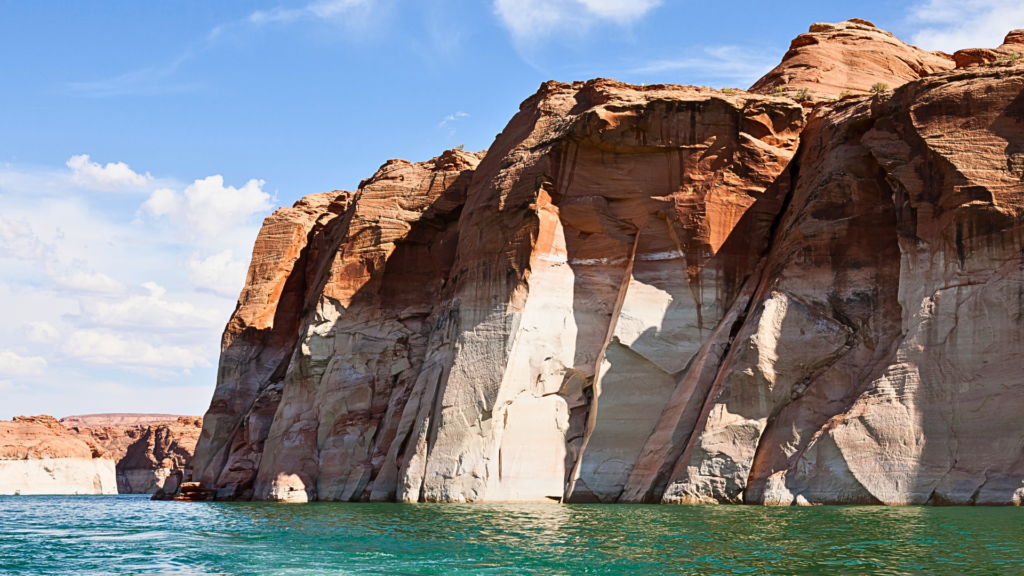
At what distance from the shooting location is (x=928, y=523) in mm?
20031

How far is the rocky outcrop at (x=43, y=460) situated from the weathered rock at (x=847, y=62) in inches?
3271

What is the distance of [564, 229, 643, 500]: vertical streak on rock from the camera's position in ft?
107

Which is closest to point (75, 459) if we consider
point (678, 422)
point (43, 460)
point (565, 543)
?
point (43, 460)

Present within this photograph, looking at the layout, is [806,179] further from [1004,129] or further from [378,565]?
[378,565]

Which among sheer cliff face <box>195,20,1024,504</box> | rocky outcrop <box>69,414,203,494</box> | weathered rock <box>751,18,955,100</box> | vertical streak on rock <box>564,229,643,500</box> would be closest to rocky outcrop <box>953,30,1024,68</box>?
weathered rock <box>751,18,955,100</box>

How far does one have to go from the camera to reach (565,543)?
742 inches

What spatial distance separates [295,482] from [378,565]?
86.3ft

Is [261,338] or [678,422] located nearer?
[678,422]

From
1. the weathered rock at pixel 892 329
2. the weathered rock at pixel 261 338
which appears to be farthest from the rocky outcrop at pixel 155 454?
the weathered rock at pixel 892 329

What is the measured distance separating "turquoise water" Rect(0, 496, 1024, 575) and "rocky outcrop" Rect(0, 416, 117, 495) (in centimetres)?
7729

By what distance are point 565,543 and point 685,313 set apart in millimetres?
16426

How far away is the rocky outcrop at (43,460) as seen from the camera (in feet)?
314

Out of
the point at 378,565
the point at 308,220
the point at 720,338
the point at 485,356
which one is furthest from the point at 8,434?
the point at 378,565

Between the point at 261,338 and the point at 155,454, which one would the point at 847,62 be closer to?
the point at 261,338
